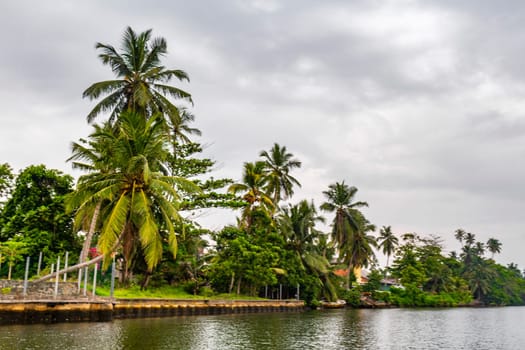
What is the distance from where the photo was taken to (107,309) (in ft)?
68.7

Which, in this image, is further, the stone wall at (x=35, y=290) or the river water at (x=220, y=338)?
the stone wall at (x=35, y=290)

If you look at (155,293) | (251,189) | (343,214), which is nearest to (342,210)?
(343,214)

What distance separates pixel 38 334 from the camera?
49.5 feet

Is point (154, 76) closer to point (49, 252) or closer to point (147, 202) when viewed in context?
point (147, 202)

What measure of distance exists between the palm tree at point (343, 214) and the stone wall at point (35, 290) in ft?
124

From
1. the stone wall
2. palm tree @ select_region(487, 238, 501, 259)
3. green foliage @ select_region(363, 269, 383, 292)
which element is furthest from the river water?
palm tree @ select_region(487, 238, 501, 259)

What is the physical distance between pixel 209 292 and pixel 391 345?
19420mm

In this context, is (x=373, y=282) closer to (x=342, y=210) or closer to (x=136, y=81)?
(x=342, y=210)

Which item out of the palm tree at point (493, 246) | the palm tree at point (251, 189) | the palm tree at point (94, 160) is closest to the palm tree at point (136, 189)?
the palm tree at point (94, 160)

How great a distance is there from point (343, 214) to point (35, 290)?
40442 millimetres

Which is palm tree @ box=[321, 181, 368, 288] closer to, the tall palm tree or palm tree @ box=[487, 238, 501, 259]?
the tall palm tree

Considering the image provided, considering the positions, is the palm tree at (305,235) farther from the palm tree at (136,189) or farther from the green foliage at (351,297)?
the palm tree at (136,189)

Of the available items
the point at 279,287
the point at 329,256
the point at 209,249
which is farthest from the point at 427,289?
the point at 209,249

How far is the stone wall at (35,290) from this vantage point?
1775cm
